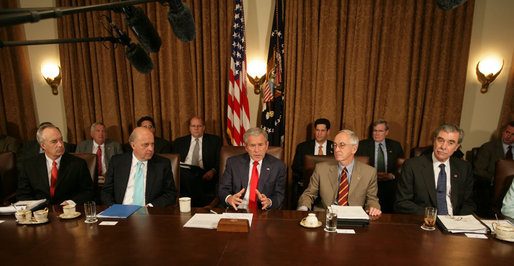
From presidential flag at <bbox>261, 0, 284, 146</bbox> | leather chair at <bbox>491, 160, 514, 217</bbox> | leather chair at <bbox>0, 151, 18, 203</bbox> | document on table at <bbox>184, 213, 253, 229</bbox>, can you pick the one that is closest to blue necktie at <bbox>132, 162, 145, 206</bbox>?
document on table at <bbox>184, 213, 253, 229</bbox>

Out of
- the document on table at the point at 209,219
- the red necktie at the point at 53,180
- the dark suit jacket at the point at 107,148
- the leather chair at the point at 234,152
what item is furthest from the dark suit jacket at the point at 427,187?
the dark suit jacket at the point at 107,148

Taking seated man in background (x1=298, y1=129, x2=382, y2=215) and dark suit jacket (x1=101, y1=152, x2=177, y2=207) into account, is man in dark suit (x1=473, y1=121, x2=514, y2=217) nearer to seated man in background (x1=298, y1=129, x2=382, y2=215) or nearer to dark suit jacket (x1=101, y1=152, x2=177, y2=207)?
seated man in background (x1=298, y1=129, x2=382, y2=215)

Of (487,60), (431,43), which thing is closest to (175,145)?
(431,43)

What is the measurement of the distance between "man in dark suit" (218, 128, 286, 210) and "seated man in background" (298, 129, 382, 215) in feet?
0.95

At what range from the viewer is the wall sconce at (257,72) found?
4605mm

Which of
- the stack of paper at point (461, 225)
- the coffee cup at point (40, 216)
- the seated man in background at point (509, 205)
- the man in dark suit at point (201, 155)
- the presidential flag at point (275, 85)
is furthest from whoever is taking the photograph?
the presidential flag at point (275, 85)

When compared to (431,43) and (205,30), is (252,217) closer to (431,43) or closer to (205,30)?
(205,30)

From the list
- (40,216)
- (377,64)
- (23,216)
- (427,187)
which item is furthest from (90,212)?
(377,64)

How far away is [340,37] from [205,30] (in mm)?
2114

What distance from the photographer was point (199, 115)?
464 centimetres

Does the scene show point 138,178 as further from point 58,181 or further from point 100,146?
point 100,146

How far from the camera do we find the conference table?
134 centimetres

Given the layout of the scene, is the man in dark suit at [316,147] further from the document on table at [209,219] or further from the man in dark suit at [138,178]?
the document on table at [209,219]

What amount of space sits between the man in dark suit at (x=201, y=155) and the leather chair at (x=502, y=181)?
3165mm
